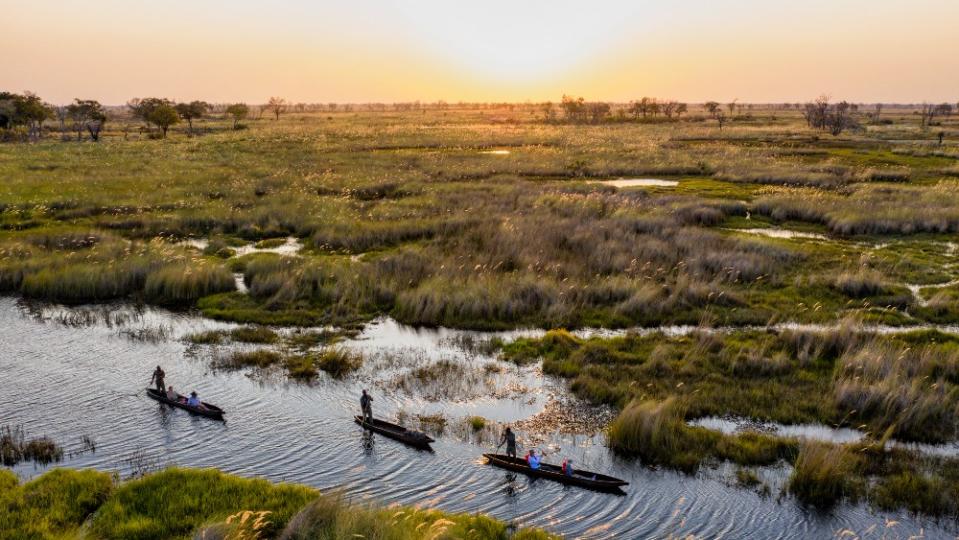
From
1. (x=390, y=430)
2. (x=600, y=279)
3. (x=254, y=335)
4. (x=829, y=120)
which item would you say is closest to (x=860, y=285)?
(x=600, y=279)

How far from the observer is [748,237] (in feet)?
130

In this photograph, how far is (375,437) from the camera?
1862 cm

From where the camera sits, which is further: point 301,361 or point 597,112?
point 597,112

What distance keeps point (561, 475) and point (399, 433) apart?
5.01m

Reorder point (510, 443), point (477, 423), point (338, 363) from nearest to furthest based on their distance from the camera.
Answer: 1. point (510, 443)
2. point (477, 423)
3. point (338, 363)

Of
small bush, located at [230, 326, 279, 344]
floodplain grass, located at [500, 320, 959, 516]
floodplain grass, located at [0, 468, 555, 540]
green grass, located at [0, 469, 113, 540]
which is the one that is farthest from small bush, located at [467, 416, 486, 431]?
small bush, located at [230, 326, 279, 344]

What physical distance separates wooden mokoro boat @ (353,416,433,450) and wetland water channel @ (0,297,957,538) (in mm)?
268

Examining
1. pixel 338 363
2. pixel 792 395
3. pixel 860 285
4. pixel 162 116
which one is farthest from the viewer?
pixel 162 116

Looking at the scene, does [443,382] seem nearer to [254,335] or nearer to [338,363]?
[338,363]

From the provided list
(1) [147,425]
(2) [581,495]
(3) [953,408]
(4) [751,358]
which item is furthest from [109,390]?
(3) [953,408]

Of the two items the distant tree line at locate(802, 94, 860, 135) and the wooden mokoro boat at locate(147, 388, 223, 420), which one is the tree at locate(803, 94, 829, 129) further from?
the wooden mokoro boat at locate(147, 388, 223, 420)

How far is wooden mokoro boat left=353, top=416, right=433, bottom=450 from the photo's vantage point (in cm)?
1798

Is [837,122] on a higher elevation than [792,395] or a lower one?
higher

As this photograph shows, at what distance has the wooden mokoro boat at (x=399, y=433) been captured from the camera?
1798 centimetres
